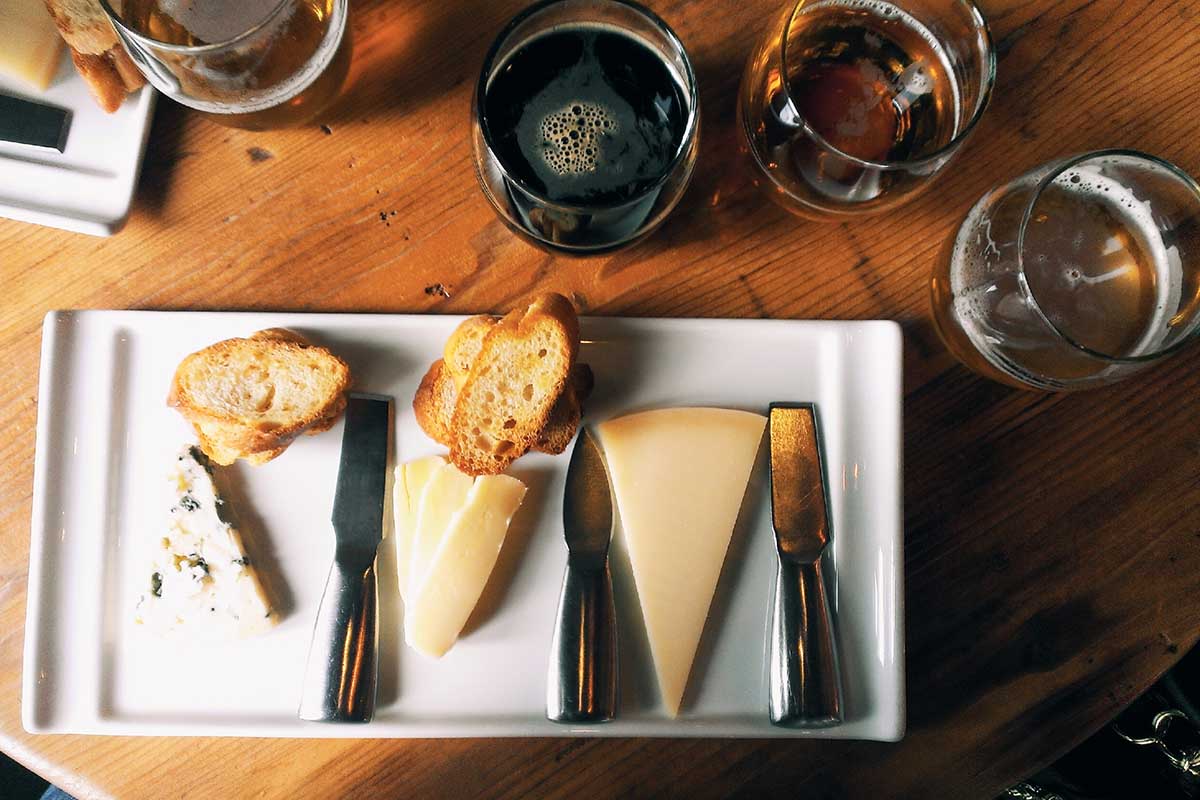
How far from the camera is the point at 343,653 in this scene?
0.82m

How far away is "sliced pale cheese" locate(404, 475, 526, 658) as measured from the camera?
834 millimetres

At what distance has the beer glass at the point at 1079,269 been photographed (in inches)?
31.0

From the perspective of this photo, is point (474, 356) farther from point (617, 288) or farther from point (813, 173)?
point (813, 173)

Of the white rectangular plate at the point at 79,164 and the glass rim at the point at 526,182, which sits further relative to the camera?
the white rectangular plate at the point at 79,164

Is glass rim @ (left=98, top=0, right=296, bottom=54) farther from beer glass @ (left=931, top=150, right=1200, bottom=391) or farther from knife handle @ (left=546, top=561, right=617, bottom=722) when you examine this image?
beer glass @ (left=931, top=150, right=1200, bottom=391)

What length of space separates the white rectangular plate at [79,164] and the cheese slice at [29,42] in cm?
1

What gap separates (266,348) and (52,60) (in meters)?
0.37

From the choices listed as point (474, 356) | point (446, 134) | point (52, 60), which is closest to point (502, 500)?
point (474, 356)

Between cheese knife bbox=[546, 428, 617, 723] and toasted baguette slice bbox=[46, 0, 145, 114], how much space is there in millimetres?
568

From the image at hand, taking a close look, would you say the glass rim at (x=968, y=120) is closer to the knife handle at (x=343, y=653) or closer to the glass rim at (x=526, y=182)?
the glass rim at (x=526, y=182)

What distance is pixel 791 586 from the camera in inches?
33.2

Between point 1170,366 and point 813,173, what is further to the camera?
point 1170,366

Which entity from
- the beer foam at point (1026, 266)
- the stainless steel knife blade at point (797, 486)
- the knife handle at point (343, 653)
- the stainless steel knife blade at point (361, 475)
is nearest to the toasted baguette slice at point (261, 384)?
the stainless steel knife blade at point (361, 475)

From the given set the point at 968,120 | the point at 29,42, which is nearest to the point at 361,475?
the point at 29,42
